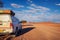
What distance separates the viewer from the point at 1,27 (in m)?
12.9

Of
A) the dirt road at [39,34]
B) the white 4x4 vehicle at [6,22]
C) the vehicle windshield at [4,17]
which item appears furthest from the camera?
the dirt road at [39,34]

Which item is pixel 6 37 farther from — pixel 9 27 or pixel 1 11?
pixel 1 11

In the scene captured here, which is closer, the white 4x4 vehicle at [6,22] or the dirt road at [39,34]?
the white 4x4 vehicle at [6,22]

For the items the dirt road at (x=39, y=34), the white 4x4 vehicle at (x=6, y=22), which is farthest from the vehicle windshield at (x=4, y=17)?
the dirt road at (x=39, y=34)

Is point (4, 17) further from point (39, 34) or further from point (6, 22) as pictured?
point (39, 34)

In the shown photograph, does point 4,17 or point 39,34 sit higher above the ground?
point 4,17

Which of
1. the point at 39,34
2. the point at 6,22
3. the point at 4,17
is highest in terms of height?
the point at 4,17

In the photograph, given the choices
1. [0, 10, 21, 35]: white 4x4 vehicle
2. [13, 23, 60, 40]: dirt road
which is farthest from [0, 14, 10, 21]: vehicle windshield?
[13, 23, 60, 40]: dirt road

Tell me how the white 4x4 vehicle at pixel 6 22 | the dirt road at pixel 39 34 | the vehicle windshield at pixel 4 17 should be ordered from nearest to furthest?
the white 4x4 vehicle at pixel 6 22
the vehicle windshield at pixel 4 17
the dirt road at pixel 39 34

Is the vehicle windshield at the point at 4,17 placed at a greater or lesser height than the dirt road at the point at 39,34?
greater

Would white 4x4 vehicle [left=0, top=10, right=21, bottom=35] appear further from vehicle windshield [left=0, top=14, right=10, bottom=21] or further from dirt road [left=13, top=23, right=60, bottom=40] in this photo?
dirt road [left=13, top=23, right=60, bottom=40]

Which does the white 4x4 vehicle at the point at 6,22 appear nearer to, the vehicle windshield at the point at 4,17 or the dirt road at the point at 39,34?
the vehicle windshield at the point at 4,17

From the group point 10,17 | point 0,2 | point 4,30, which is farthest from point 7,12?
point 0,2

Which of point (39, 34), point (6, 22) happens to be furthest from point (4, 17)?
point (39, 34)
